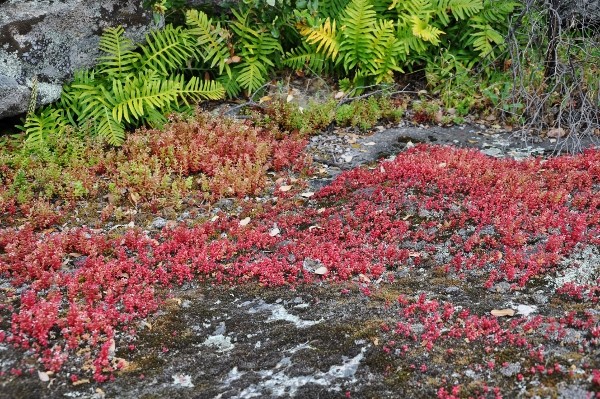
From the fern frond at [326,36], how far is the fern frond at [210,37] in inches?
52.2

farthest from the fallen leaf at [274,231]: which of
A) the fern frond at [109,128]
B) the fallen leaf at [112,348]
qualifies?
the fern frond at [109,128]

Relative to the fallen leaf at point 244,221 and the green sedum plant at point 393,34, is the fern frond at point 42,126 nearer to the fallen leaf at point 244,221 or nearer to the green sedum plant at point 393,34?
the fallen leaf at point 244,221

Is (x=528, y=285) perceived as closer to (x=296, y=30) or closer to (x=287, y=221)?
(x=287, y=221)

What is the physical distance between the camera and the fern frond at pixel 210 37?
9117mm

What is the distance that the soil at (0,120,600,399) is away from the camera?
389 centimetres

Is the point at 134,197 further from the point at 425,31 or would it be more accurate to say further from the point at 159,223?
the point at 425,31

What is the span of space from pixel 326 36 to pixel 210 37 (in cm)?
192

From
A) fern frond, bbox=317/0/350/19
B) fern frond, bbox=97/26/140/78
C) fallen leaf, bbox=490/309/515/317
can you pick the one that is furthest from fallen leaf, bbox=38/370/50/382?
fern frond, bbox=317/0/350/19

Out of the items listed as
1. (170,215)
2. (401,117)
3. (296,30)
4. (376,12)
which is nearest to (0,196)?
(170,215)

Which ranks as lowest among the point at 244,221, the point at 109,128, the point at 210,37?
the point at 244,221

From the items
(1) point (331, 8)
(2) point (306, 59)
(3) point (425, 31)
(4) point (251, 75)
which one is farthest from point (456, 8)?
(4) point (251, 75)

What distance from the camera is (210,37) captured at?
9.21 meters

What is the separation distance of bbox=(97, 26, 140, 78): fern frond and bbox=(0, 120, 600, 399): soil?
4.54 meters

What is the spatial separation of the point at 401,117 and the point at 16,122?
19.7 ft
